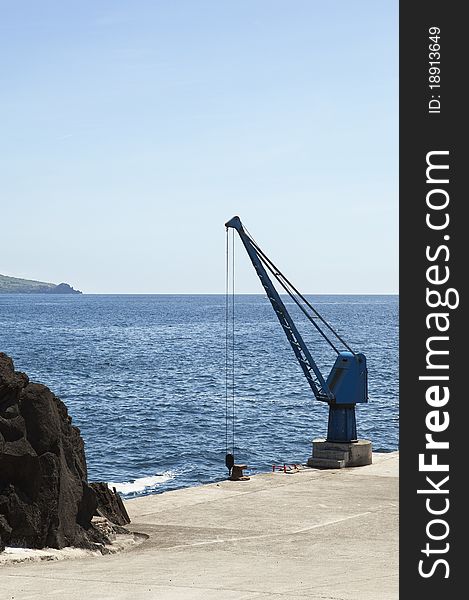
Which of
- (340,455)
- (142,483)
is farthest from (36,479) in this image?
(142,483)

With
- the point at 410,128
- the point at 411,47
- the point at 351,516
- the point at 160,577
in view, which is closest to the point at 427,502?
the point at 410,128

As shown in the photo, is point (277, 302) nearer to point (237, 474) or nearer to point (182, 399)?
point (237, 474)

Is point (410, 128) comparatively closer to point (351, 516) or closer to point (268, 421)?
point (351, 516)

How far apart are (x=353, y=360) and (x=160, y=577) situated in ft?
58.6

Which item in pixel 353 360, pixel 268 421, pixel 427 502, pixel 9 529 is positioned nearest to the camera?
pixel 427 502

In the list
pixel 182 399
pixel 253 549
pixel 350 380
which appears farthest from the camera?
pixel 182 399

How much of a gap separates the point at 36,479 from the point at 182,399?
48001 millimetres

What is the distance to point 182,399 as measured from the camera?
67.4 metres

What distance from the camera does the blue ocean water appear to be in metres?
43.7

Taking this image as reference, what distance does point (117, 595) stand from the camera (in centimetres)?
1527

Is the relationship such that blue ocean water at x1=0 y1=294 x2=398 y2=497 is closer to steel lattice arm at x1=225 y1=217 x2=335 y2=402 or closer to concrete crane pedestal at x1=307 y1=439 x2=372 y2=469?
steel lattice arm at x1=225 y1=217 x2=335 y2=402

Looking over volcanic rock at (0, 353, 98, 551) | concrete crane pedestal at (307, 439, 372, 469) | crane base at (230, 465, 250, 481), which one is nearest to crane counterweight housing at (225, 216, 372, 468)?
concrete crane pedestal at (307, 439, 372, 469)

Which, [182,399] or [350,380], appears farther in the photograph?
[182,399]

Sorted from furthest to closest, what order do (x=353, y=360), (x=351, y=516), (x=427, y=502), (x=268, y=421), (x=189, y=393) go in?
(x=189, y=393) < (x=268, y=421) < (x=353, y=360) < (x=351, y=516) < (x=427, y=502)
